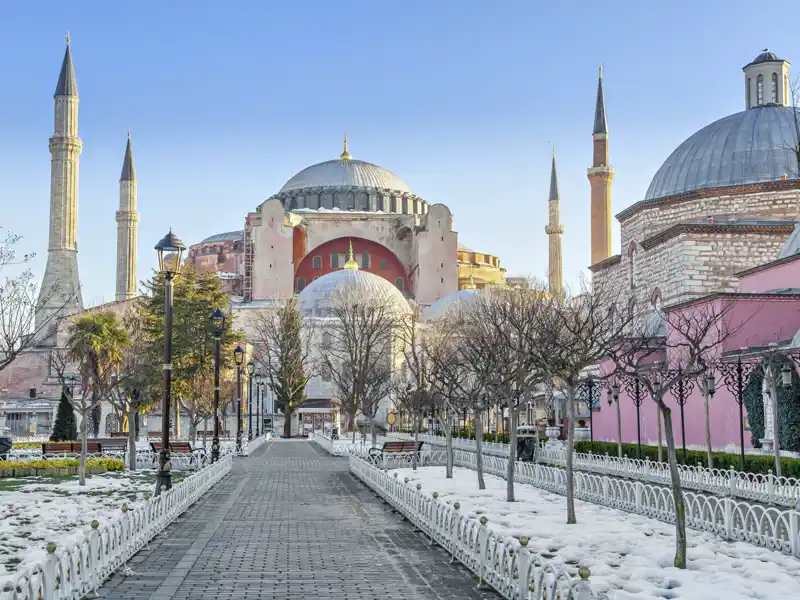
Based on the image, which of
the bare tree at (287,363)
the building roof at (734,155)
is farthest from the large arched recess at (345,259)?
the building roof at (734,155)

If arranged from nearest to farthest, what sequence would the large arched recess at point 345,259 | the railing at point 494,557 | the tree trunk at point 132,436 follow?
the railing at point 494,557, the tree trunk at point 132,436, the large arched recess at point 345,259

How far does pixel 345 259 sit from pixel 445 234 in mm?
8202

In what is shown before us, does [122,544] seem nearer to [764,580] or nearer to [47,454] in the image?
[764,580]

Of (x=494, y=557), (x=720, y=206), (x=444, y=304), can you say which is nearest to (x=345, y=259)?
(x=444, y=304)

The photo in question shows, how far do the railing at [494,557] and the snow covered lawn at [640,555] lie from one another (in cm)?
62

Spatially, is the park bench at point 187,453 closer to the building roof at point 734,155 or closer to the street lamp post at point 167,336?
the street lamp post at point 167,336

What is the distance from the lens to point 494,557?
8664 mm

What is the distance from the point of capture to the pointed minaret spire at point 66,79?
61.8 m

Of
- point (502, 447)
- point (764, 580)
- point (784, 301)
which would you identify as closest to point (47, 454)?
point (502, 447)

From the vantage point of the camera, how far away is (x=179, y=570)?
32.1 ft

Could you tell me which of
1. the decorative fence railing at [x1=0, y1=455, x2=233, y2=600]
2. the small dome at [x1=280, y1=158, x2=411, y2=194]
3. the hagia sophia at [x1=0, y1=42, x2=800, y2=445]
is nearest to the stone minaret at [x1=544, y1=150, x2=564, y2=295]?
the hagia sophia at [x1=0, y1=42, x2=800, y2=445]

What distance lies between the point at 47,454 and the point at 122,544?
16.8 m

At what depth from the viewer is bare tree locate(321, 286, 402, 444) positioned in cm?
4622

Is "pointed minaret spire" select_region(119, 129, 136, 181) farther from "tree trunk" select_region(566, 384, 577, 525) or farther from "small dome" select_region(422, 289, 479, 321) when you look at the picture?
"tree trunk" select_region(566, 384, 577, 525)
